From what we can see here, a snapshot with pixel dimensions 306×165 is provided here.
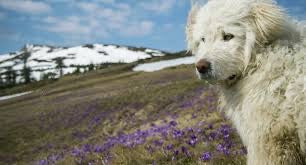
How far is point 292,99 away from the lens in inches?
163

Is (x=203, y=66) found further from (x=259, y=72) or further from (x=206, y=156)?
(x=206, y=156)

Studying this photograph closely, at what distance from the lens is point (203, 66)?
4.87 metres

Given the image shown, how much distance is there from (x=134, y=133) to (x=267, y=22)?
940 cm

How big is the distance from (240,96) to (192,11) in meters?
2.09

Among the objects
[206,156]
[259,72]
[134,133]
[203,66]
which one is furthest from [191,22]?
[134,133]

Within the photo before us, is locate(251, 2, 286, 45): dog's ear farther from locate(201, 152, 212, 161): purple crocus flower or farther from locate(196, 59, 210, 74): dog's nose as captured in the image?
locate(201, 152, 212, 161): purple crocus flower

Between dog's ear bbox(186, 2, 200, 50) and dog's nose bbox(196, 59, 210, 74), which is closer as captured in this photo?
dog's nose bbox(196, 59, 210, 74)

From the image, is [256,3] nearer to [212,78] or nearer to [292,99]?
[212,78]

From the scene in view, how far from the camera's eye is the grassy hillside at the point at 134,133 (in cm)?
797

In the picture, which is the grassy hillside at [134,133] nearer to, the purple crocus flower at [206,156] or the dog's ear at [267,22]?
the purple crocus flower at [206,156]

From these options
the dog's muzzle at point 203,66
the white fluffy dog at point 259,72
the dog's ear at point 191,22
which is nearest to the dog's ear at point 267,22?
the white fluffy dog at point 259,72

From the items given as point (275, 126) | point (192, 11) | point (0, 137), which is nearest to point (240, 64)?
point (275, 126)

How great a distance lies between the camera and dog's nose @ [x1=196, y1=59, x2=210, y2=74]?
4.86 metres

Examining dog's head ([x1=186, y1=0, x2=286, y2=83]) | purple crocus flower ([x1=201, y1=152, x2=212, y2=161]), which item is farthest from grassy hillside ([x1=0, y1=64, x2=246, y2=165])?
dog's head ([x1=186, y1=0, x2=286, y2=83])
